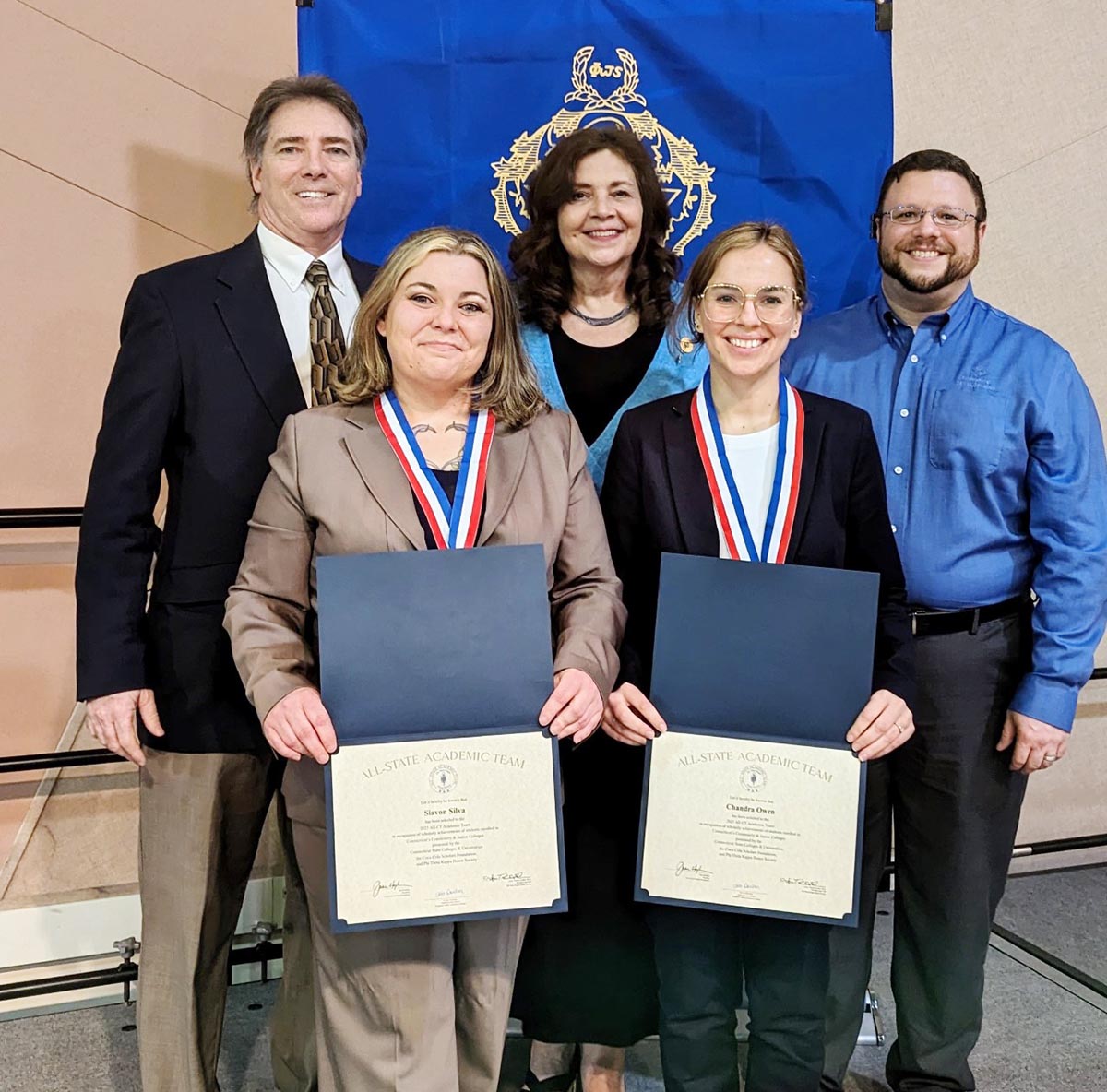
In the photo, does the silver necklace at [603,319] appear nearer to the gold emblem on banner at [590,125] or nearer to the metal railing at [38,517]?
the gold emblem on banner at [590,125]

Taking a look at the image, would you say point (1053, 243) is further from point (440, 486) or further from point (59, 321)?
point (59, 321)

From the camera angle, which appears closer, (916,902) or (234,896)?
(234,896)

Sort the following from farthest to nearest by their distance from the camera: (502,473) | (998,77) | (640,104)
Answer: (998,77) < (640,104) < (502,473)

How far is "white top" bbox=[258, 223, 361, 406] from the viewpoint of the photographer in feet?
7.02

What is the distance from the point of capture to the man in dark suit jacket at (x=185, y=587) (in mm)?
2031

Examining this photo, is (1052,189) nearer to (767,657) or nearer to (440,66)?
(440,66)

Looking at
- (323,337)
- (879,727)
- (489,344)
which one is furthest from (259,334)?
(879,727)

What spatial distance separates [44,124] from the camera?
277cm

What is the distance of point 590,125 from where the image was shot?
113 inches

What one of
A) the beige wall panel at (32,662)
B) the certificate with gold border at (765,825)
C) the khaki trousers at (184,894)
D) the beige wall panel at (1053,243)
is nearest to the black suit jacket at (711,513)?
the certificate with gold border at (765,825)

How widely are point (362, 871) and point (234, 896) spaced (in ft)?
2.13

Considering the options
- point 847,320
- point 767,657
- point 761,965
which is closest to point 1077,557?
point 847,320

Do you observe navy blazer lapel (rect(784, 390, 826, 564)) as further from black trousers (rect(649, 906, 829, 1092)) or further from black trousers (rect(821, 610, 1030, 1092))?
black trousers (rect(649, 906, 829, 1092))

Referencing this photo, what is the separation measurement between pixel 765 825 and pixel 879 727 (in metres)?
Result: 0.26
